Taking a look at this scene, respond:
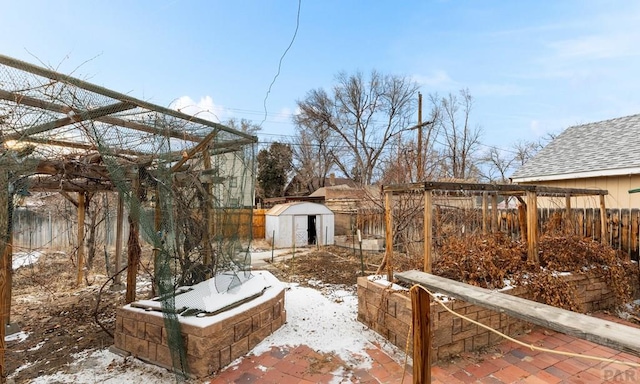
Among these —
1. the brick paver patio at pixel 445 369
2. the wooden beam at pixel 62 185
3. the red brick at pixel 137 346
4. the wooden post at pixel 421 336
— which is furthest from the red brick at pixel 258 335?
the wooden beam at pixel 62 185

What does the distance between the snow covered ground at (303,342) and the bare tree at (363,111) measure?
17.7 meters

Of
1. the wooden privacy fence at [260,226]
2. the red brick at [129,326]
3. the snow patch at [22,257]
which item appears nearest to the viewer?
the red brick at [129,326]

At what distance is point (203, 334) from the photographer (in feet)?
9.04

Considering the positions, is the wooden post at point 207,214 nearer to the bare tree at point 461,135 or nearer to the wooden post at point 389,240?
the wooden post at point 389,240

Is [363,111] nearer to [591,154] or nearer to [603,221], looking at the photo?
[591,154]

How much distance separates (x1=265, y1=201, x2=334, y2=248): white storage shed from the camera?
12.1m

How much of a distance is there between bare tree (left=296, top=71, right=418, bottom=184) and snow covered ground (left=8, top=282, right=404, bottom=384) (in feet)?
58.2

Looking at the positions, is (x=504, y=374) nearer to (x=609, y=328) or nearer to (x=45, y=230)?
(x=609, y=328)

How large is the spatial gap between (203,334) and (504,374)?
2760 millimetres

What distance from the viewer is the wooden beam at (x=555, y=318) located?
102cm

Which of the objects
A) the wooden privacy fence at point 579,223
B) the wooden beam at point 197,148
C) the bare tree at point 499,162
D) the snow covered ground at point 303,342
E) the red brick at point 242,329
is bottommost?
the snow covered ground at point 303,342

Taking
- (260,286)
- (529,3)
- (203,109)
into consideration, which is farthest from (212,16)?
(529,3)

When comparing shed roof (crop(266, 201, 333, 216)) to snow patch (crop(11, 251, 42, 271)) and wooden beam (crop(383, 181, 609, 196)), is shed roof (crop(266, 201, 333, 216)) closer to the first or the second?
snow patch (crop(11, 251, 42, 271))

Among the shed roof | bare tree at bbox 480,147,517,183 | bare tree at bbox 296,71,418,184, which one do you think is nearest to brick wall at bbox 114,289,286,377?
the shed roof
